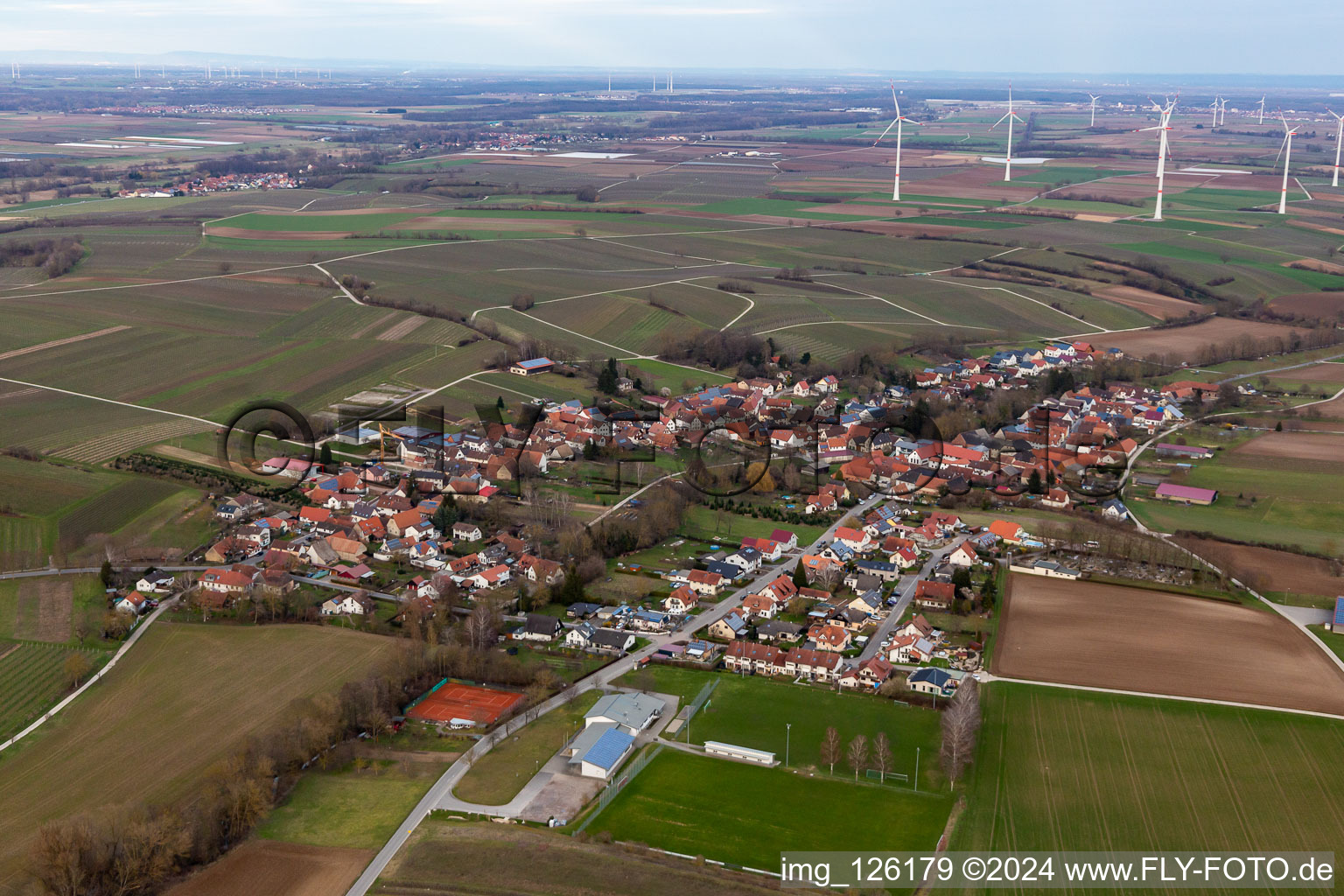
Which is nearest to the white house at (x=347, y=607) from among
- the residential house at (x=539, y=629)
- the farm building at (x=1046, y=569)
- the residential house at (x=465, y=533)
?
the residential house at (x=539, y=629)

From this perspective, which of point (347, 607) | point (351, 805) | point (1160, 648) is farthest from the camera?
point (347, 607)

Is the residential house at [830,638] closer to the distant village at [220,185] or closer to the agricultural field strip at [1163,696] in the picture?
the agricultural field strip at [1163,696]

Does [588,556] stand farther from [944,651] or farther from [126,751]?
[126,751]

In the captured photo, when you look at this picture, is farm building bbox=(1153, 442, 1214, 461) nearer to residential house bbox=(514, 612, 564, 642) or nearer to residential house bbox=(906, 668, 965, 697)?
residential house bbox=(906, 668, 965, 697)

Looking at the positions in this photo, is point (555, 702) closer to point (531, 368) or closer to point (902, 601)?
point (902, 601)

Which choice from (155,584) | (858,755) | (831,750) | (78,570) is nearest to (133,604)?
(155,584)
